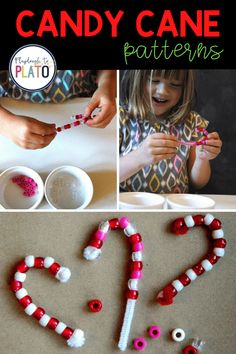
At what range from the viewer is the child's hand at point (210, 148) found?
63 cm

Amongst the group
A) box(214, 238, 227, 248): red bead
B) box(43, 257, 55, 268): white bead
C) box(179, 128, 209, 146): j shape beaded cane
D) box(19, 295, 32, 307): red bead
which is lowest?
box(19, 295, 32, 307): red bead

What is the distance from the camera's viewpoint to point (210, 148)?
63 cm

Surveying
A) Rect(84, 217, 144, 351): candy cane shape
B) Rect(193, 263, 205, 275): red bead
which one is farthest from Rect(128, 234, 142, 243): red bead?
Rect(193, 263, 205, 275): red bead

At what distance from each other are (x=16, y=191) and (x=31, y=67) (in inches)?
8.1

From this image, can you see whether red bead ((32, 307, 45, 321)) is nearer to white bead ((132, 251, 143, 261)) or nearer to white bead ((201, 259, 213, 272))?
white bead ((132, 251, 143, 261))

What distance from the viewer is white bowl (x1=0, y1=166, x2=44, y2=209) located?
63 centimetres

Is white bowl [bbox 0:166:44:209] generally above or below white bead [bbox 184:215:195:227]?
above

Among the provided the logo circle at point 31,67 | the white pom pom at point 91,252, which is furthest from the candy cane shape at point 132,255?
the logo circle at point 31,67

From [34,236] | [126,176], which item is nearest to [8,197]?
[34,236]

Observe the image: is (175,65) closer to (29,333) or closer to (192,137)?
(192,137)

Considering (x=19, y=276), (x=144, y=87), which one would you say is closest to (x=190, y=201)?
(x=144, y=87)

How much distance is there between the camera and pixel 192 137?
25.0 inches

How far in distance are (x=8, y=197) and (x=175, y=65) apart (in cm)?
35

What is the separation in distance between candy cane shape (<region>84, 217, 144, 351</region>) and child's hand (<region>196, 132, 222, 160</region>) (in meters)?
0.17
